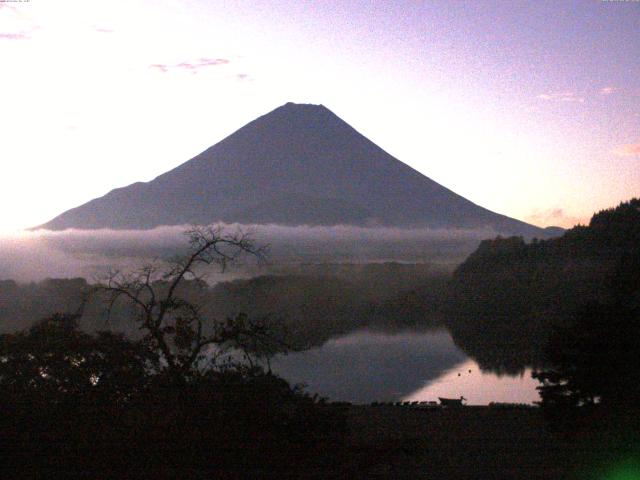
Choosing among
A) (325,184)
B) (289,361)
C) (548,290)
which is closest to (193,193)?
(325,184)

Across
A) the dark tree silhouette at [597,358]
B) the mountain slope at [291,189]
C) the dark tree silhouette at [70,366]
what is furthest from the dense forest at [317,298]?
the dark tree silhouette at [70,366]

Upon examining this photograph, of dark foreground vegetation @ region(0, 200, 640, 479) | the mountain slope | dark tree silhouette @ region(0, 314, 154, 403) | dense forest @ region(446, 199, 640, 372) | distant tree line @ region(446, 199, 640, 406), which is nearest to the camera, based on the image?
dark foreground vegetation @ region(0, 200, 640, 479)

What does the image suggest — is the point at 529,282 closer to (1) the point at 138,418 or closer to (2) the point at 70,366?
(2) the point at 70,366

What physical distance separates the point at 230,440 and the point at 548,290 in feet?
153

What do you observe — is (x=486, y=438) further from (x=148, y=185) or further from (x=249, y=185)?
(x=148, y=185)

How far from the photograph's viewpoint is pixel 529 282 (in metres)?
53.6

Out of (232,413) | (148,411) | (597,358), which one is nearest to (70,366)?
(148,411)

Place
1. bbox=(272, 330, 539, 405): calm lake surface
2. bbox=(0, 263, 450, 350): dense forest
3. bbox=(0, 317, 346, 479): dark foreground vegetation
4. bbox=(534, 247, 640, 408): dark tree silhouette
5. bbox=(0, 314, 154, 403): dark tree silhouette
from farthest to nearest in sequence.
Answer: bbox=(0, 263, 450, 350): dense forest < bbox=(272, 330, 539, 405): calm lake surface < bbox=(534, 247, 640, 408): dark tree silhouette < bbox=(0, 314, 154, 403): dark tree silhouette < bbox=(0, 317, 346, 479): dark foreground vegetation

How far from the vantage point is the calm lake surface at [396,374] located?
78.8 ft

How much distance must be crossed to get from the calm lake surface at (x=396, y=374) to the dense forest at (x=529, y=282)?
429 cm

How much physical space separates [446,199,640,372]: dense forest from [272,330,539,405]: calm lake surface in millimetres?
4292

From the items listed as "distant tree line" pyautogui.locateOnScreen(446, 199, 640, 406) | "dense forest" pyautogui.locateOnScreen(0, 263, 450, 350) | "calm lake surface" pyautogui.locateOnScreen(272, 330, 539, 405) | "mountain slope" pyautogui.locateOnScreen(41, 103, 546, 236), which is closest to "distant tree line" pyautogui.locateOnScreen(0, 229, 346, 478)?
"distant tree line" pyautogui.locateOnScreen(446, 199, 640, 406)

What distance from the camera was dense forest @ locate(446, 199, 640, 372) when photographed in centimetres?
4341

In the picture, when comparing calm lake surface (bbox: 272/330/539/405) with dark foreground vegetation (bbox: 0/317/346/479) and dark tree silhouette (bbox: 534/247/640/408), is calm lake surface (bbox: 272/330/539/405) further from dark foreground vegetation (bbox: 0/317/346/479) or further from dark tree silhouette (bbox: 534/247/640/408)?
dark foreground vegetation (bbox: 0/317/346/479)
